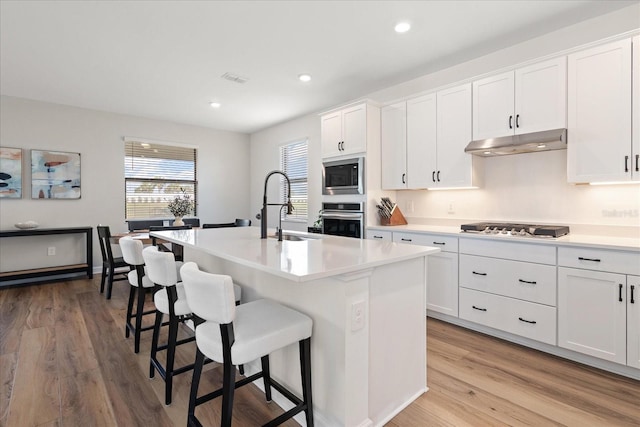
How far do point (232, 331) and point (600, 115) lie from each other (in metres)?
2.96

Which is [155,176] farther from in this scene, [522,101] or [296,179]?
[522,101]

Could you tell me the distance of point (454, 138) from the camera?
3.30 m

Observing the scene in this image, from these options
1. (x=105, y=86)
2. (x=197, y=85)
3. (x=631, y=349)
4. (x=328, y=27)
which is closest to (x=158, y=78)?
(x=197, y=85)

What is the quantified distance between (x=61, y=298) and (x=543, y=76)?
18.6ft

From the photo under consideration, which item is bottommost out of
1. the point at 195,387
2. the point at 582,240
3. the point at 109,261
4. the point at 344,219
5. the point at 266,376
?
the point at 266,376

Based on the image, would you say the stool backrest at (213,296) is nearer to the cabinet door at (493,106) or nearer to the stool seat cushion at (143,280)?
the stool seat cushion at (143,280)

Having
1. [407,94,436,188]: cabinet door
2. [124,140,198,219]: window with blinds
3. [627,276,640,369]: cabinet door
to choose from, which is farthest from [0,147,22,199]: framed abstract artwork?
[627,276,640,369]: cabinet door

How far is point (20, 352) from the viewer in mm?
2539

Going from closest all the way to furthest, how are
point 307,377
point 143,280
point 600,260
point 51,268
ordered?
point 307,377 → point 600,260 → point 143,280 → point 51,268

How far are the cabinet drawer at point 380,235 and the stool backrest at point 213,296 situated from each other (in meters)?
2.53

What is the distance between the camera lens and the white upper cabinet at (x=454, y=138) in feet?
10.5

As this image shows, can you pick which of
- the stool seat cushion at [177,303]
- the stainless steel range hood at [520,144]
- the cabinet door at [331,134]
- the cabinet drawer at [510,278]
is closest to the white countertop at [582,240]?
the cabinet drawer at [510,278]

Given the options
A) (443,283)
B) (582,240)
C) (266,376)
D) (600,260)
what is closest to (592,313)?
(600,260)

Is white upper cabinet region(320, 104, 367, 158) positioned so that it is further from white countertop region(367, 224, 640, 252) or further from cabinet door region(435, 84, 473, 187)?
white countertop region(367, 224, 640, 252)
